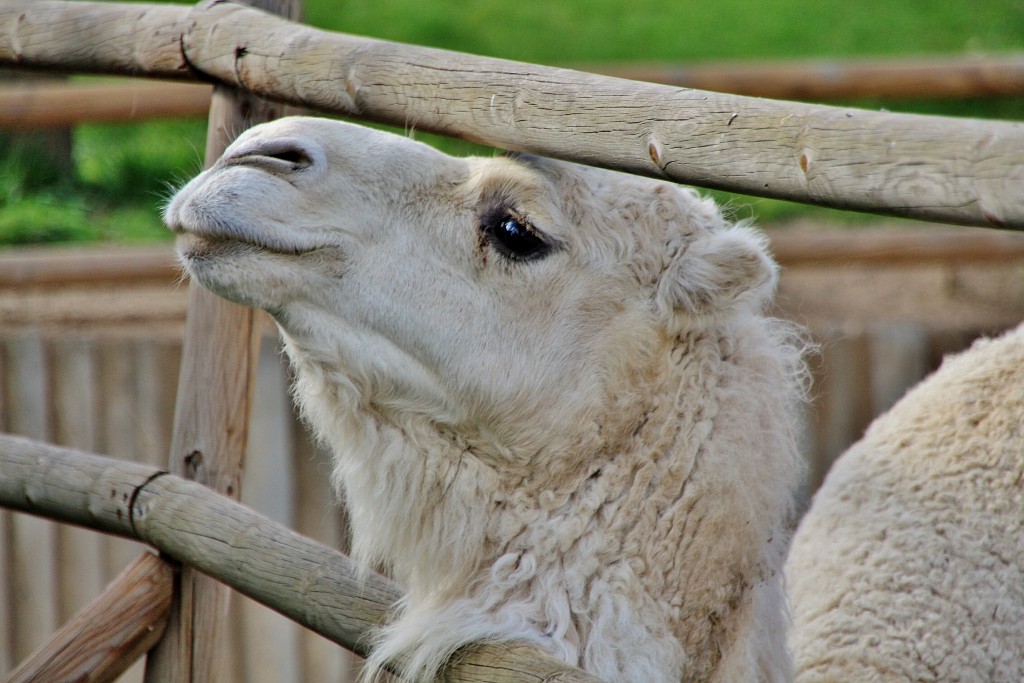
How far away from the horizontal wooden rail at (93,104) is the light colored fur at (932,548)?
4.26m

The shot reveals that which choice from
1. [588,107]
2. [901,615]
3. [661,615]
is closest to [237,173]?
[588,107]

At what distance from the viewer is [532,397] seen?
87.1 inches

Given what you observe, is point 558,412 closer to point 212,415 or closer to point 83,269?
point 212,415

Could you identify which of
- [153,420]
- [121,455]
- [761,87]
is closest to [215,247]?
[153,420]

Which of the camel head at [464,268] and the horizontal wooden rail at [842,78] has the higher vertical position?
the camel head at [464,268]

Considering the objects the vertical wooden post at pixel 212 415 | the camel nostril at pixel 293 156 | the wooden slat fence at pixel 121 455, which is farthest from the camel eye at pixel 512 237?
the wooden slat fence at pixel 121 455

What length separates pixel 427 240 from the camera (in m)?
2.20

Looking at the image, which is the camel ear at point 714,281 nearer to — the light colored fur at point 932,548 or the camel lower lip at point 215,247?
the light colored fur at point 932,548

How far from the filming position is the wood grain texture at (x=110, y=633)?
232 centimetres

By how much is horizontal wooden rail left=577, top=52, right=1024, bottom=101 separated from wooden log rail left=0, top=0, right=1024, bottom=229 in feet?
11.8

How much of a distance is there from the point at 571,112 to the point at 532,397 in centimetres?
65

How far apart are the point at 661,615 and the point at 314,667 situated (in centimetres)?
304

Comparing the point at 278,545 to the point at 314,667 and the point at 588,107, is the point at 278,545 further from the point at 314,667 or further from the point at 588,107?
the point at 314,667

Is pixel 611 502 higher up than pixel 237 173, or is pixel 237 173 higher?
pixel 237 173
